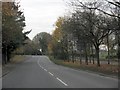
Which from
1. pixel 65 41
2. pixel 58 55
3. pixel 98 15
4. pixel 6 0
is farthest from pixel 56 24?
pixel 6 0

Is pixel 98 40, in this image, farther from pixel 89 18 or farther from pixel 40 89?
pixel 40 89

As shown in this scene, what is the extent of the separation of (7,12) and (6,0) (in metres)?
1.39

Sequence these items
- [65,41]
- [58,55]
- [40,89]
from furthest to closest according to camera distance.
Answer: [58,55]
[65,41]
[40,89]

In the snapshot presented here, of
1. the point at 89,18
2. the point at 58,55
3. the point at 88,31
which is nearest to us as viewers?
the point at 89,18

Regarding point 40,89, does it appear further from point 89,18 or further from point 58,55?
point 58,55

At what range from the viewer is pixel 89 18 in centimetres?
4409

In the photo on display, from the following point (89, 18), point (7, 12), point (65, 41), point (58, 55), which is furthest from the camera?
point (58, 55)

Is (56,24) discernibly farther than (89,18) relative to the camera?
Yes

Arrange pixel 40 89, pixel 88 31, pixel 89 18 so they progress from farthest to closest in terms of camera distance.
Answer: pixel 88 31 → pixel 89 18 → pixel 40 89

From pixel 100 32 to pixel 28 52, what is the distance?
129282 mm

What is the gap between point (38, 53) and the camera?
186 meters

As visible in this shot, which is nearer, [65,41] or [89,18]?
[89,18]

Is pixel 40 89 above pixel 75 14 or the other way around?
the other way around

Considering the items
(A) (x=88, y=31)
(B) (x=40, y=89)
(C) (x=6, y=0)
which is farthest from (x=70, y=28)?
(B) (x=40, y=89)
